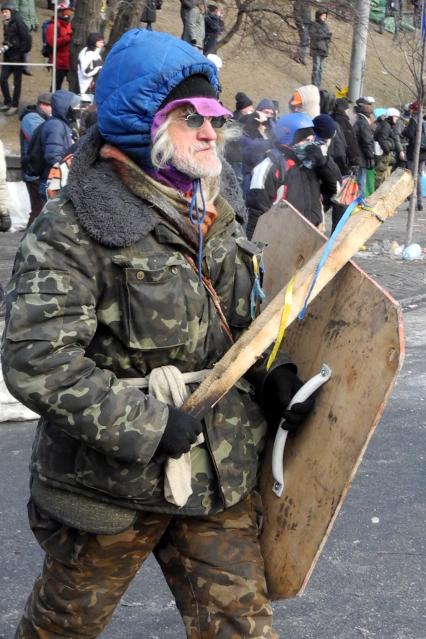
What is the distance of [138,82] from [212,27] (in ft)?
56.8

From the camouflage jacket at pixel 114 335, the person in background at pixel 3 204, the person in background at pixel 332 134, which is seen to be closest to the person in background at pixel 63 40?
the person in background at pixel 332 134

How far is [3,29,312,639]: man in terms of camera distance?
7.30 feet

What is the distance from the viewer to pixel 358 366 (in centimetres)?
237

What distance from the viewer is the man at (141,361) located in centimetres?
222

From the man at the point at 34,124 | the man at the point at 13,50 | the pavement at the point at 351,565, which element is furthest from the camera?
the man at the point at 13,50

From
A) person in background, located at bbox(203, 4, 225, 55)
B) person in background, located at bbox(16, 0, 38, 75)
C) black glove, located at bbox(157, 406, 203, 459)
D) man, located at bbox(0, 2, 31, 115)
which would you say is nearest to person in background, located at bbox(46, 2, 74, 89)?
man, located at bbox(0, 2, 31, 115)

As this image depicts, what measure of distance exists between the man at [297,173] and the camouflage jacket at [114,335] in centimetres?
623

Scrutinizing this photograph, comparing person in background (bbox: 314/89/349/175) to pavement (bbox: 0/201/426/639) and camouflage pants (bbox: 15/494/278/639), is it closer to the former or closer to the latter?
pavement (bbox: 0/201/426/639)

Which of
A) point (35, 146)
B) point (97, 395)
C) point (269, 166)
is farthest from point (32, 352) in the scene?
point (35, 146)

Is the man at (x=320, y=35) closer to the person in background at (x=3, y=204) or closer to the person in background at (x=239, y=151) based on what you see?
the person in background at (x=239, y=151)

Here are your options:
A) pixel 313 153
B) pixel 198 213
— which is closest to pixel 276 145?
pixel 313 153

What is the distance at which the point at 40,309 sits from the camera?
2.20m

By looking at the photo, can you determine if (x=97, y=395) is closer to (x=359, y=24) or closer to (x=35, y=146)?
(x=35, y=146)

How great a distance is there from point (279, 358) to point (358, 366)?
323 millimetres
